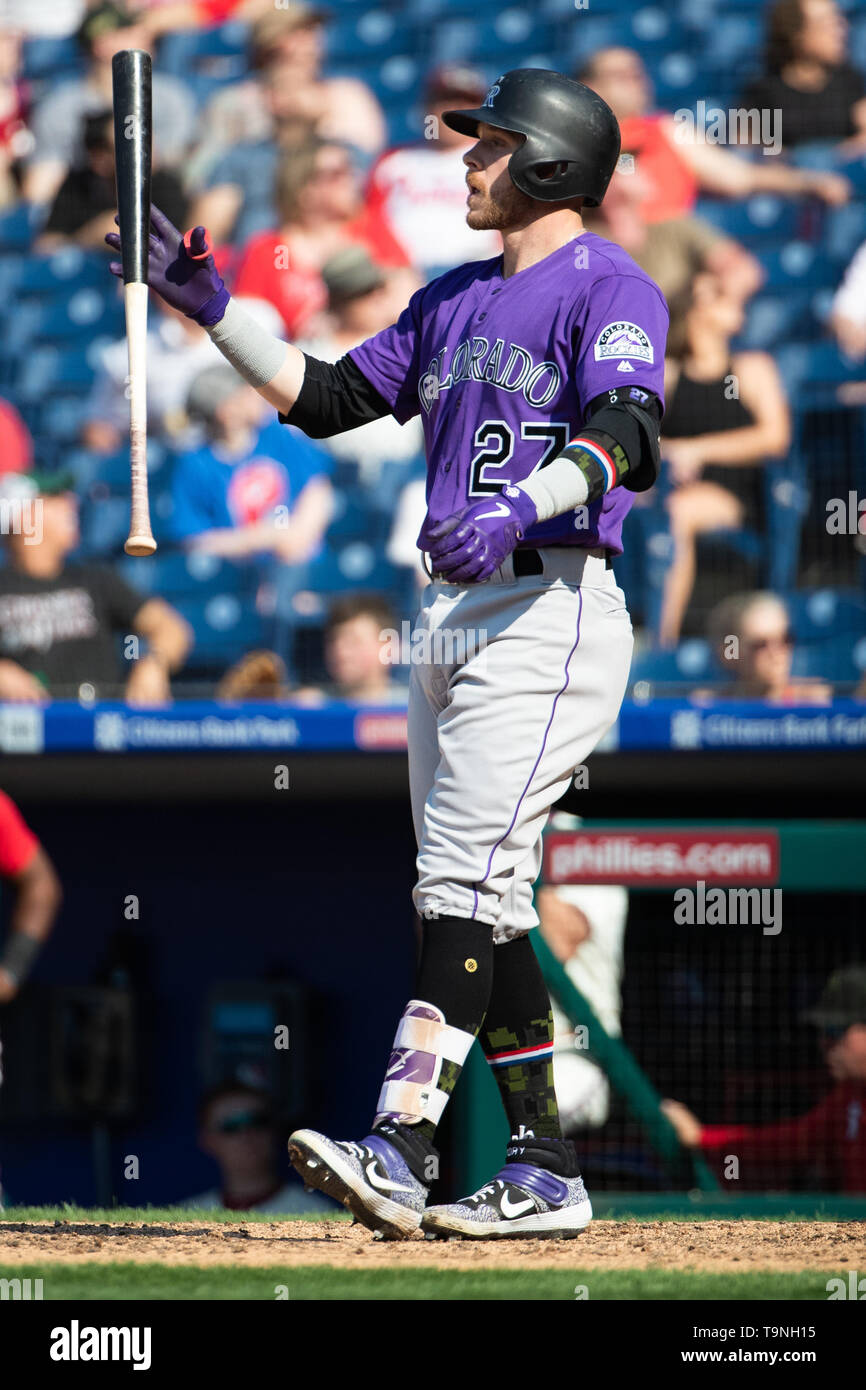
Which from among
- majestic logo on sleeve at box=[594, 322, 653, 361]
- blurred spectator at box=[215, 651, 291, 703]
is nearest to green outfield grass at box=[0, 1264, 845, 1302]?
majestic logo on sleeve at box=[594, 322, 653, 361]

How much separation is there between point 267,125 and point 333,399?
5.03 m

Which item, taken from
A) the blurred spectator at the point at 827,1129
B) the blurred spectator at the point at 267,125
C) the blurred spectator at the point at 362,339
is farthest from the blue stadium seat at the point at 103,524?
the blurred spectator at the point at 827,1129

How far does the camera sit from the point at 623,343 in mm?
2686

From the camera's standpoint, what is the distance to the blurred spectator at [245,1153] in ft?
19.0

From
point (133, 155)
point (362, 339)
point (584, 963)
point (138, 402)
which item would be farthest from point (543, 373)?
point (362, 339)

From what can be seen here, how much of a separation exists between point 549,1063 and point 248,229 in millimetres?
5313

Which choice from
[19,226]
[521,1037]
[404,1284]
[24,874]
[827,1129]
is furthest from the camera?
[19,226]

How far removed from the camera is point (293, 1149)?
2.52 meters

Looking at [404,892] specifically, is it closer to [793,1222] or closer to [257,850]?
[257,850]

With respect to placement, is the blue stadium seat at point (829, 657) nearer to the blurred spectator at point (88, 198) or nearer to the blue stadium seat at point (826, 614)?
the blue stadium seat at point (826, 614)

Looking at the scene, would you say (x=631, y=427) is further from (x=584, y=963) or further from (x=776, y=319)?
(x=776, y=319)

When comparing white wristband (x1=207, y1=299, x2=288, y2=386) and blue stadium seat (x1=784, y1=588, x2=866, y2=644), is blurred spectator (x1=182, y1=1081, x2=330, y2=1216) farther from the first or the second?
white wristband (x1=207, y1=299, x2=288, y2=386)

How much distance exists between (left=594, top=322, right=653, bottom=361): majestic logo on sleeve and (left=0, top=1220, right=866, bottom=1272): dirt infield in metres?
1.32
